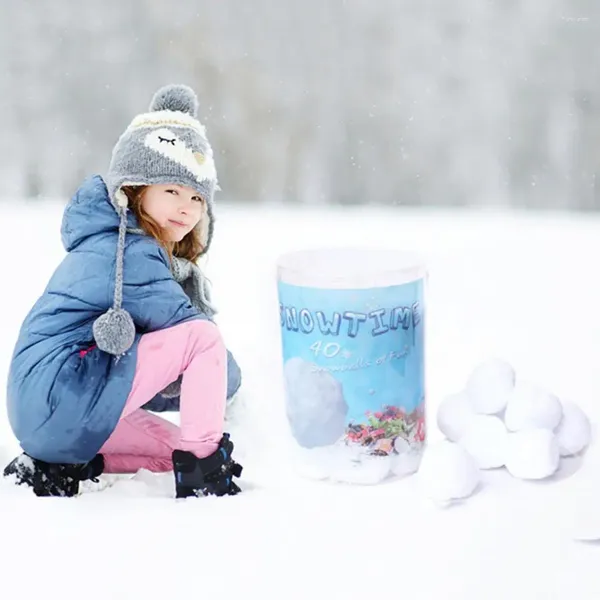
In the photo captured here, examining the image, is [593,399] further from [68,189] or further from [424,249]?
[68,189]

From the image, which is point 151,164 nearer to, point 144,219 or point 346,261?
point 144,219

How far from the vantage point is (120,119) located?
229cm

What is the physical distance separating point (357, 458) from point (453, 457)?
0.11 metres

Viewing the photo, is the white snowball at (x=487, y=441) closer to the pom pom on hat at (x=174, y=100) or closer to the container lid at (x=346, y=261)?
the container lid at (x=346, y=261)

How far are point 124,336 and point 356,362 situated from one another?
25 centimetres

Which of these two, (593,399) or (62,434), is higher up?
(62,434)

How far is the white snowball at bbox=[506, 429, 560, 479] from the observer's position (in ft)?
3.10

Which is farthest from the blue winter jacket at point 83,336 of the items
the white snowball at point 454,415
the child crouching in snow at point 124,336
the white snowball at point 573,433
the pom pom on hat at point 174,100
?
the white snowball at point 573,433

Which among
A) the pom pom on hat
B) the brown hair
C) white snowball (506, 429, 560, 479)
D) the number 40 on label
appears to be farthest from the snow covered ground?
the pom pom on hat

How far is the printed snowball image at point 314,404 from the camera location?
94cm

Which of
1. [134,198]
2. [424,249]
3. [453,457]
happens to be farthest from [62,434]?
[424,249]

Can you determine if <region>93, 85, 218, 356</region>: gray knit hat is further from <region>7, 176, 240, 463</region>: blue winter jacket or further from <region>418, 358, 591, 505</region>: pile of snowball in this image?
<region>418, 358, 591, 505</region>: pile of snowball

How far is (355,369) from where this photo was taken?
0.93 metres

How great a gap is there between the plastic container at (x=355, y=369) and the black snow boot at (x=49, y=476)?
244 millimetres
